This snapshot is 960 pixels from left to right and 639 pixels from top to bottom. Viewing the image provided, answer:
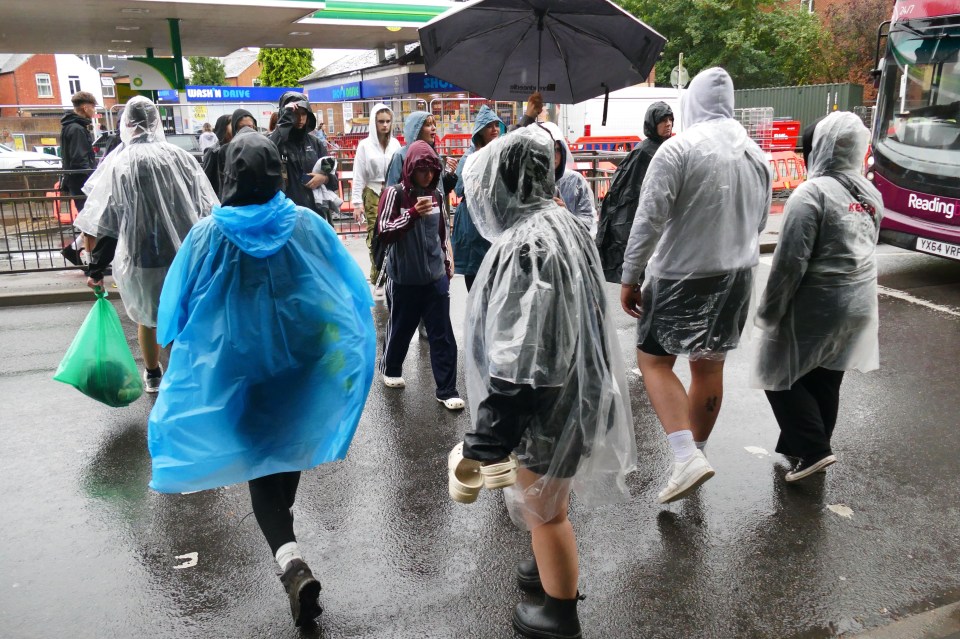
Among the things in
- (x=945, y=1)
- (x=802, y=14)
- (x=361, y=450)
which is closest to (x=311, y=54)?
(x=802, y=14)

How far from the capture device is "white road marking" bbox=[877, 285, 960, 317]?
7402mm

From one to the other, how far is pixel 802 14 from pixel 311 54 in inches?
1120

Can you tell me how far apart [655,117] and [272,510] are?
359 centimetres

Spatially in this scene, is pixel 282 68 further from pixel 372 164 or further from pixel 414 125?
pixel 414 125

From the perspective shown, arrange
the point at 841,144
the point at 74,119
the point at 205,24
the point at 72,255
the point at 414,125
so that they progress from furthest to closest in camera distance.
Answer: the point at 205,24
the point at 74,119
the point at 72,255
the point at 414,125
the point at 841,144

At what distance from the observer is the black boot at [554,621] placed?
2.61 m

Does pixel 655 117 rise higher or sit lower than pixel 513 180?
higher

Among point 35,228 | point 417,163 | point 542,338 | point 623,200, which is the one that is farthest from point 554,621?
point 35,228

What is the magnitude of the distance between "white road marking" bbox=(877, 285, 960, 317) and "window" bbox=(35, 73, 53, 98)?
192ft

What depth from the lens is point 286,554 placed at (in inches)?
113

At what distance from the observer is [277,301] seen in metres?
2.92

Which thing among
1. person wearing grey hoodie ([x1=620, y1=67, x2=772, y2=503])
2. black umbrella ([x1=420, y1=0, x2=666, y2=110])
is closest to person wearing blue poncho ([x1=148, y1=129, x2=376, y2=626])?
person wearing grey hoodie ([x1=620, y1=67, x2=772, y2=503])

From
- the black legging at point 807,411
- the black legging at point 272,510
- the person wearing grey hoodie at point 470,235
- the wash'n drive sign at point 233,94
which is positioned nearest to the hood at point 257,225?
the black legging at point 272,510

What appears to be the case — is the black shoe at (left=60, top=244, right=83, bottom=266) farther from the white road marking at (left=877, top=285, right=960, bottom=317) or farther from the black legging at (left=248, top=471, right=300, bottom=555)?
the white road marking at (left=877, top=285, right=960, bottom=317)
